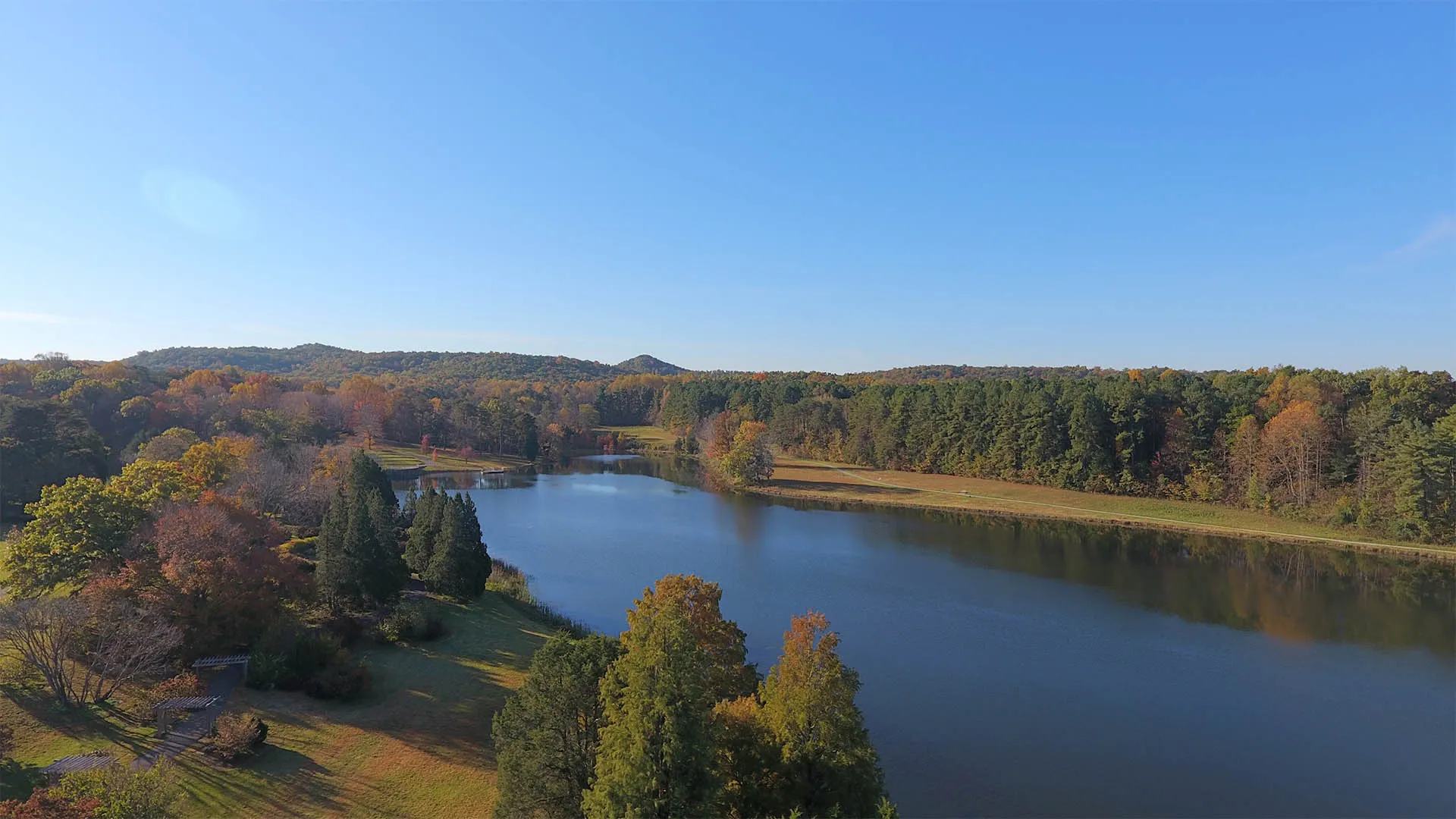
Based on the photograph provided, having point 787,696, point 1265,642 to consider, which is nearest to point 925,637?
point 1265,642

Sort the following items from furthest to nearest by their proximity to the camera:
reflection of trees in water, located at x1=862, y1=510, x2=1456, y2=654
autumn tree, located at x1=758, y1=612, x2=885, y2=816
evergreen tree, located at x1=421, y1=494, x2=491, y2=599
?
reflection of trees in water, located at x1=862, y1=510, x2=1456, y2=654
evergreen tree, located at x1=421, y1=494, x2=491, y2=599
autumn tree, located at x1=758, y1=612, x2=885, y2=816

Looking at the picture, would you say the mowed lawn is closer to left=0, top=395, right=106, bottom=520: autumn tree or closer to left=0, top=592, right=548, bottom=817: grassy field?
left=0, top=592, right=548, bottom=817: grassy field

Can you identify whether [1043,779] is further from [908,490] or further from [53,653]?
[908,490]

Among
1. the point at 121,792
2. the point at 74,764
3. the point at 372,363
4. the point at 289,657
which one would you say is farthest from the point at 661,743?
the point at 372,363

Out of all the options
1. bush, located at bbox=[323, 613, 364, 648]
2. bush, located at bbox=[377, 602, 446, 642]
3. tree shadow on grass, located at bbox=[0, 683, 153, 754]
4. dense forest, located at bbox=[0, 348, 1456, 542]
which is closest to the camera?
tree shadow on grass, located at bbox=[0, 683, 153, 754]

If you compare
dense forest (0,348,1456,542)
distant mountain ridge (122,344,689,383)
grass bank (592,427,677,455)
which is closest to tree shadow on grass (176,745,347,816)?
dense forest (0,348,1456,542)

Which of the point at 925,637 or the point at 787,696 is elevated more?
the point at 787,696
